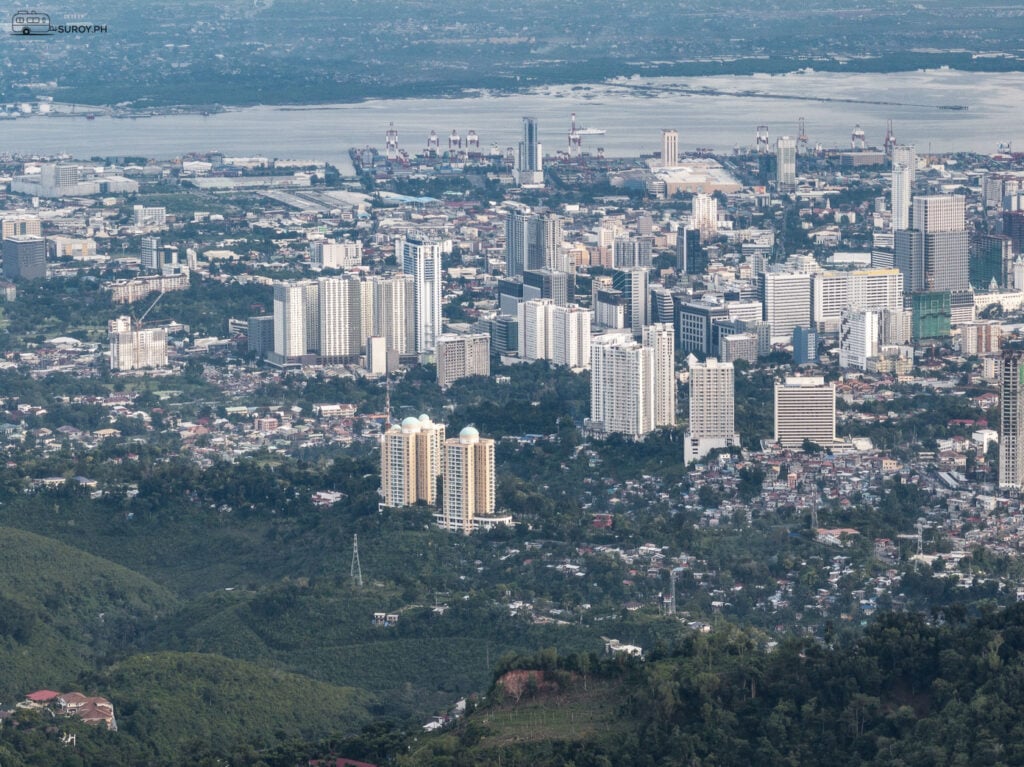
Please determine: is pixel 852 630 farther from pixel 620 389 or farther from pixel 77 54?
pixel 77 54

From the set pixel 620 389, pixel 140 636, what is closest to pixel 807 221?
pixel 620 389

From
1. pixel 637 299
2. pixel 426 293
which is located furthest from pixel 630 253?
pixel 426 293

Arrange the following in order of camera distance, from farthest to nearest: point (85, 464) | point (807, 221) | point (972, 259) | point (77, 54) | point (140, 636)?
point (77, 54) < point (807, 221) < point (972, 259) < point (85, 464) < point (140, 636)

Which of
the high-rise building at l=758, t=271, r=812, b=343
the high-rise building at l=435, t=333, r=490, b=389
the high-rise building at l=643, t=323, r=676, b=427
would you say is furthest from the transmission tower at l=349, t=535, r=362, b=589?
the high-rise building at l=758, t=271, r=812, b=343

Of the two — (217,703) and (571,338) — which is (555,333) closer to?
(571,338)

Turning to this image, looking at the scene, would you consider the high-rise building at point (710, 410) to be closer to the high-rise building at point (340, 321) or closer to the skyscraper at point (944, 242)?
the high-rise building at point (340, 321)

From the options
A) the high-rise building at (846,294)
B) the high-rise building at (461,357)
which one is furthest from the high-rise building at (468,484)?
the high-rise building at (846,294)

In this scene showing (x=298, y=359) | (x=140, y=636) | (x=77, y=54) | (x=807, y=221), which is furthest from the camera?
(x=77, y=54)

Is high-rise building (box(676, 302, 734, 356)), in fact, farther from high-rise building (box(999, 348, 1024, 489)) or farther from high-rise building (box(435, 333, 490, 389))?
high-rise building (box(999, 348, 1024, 489))
